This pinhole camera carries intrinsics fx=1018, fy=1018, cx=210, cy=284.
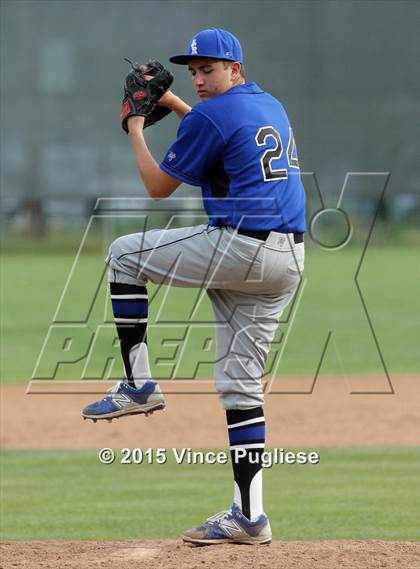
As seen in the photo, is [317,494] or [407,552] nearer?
[407,552]

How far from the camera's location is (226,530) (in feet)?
13.8

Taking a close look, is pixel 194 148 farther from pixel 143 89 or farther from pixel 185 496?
pixel 185 496

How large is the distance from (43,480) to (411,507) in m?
2.75

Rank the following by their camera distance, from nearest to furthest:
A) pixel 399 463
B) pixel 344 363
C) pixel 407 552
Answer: pixel 407 552
pixel 399 463
pixel 344 363

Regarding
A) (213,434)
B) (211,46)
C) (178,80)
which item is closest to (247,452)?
(211,46)

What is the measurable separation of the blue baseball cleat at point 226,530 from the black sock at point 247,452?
33mm

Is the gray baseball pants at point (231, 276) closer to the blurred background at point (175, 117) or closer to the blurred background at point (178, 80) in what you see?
the blurred background at point (175, 117)

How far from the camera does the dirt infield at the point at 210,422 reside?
880 cm

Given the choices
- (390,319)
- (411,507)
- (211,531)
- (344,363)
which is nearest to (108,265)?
(211,531)

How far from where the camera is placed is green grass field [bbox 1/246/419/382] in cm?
1362

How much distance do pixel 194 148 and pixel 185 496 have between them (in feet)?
13.0

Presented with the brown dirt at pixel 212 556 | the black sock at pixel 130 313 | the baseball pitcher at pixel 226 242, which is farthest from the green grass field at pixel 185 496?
the black sock at pixel 130 313

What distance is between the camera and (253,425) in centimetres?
423

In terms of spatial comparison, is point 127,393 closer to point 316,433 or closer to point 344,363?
point 316,433
